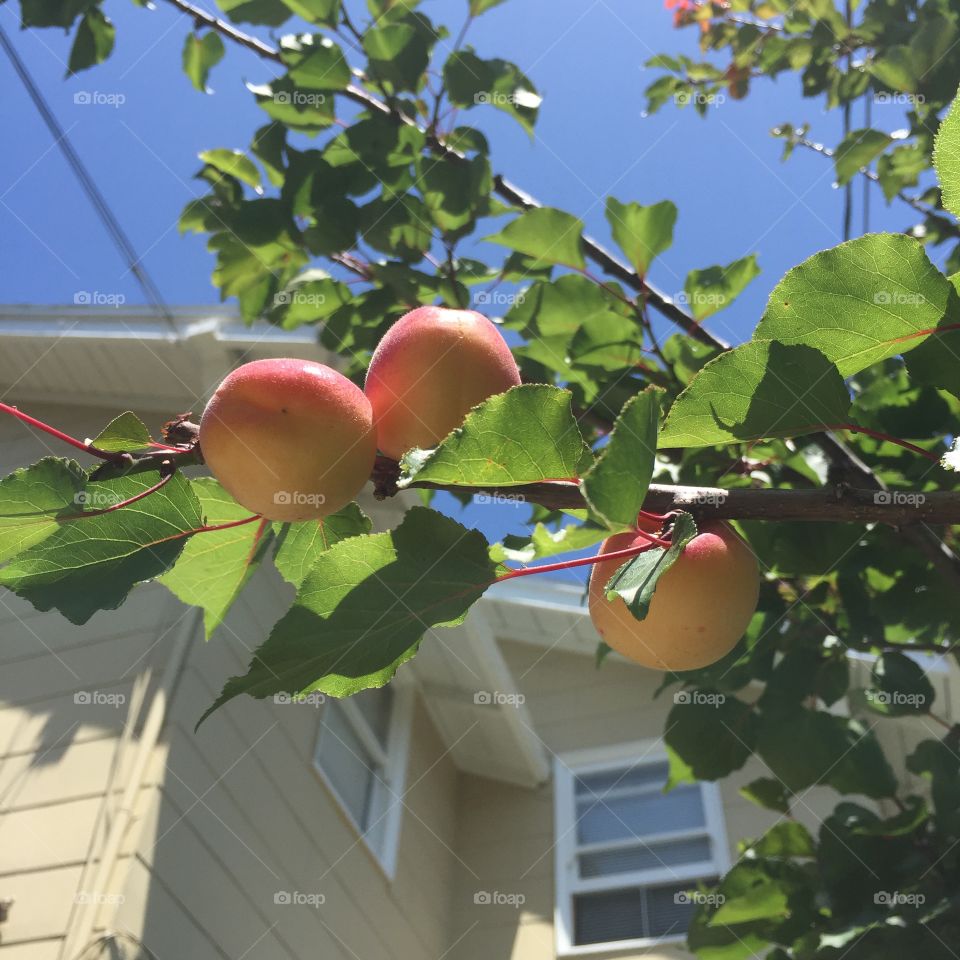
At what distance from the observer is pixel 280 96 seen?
189 cm

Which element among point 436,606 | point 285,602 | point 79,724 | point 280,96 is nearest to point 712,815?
point 285,602

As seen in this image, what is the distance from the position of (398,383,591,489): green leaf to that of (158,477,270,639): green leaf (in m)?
0.32

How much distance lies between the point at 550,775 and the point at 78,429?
3.50 metres

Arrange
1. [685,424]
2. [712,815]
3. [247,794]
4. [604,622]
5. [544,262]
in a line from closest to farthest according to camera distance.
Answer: [685,424] < [604,622] < [544,262] < [247,794] < [712,815]

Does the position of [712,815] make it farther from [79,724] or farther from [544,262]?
[544,262]

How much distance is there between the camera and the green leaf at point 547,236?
5.26 ft
